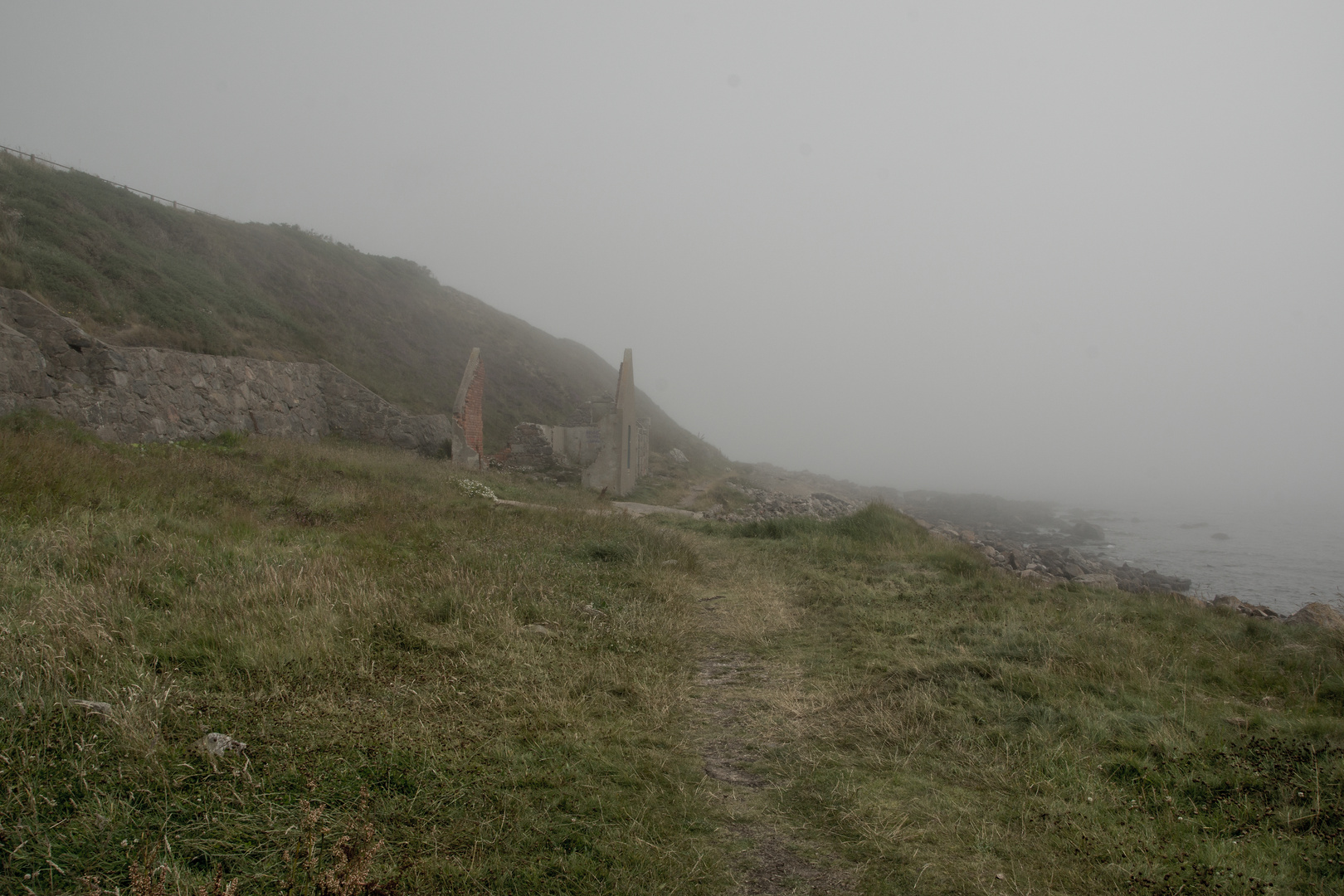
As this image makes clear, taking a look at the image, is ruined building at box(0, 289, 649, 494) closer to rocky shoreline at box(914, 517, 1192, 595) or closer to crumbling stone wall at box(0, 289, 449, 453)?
crumbling stone wall at box(0, 289, 449, 453)

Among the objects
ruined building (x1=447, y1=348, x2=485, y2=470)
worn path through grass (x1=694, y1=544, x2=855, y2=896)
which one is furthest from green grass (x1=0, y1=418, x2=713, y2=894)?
ruined building (x1=447, y1=348, x2=485, y2=470)

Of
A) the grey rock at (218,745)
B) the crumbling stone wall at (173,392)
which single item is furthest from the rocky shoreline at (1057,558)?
the crumbling stone wall at (173,392)

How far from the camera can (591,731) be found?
3.78 m

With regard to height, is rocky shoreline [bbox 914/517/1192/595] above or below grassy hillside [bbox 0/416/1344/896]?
above

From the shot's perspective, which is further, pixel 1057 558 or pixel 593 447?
pixel 593 447

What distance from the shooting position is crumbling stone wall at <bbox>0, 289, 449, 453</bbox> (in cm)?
1205

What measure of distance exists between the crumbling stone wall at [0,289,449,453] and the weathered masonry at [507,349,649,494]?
2.54 metres

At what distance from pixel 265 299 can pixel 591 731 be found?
Result: 2623 centimetres

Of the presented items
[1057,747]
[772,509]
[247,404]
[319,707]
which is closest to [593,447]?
[772,509]

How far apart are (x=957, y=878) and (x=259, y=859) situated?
2.75m

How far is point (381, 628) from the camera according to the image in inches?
191

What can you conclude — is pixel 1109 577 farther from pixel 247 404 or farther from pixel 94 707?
pixel 247 404

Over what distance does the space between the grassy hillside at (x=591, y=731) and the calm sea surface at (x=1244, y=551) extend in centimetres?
933

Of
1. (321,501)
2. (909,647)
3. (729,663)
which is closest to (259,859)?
(729,663)
